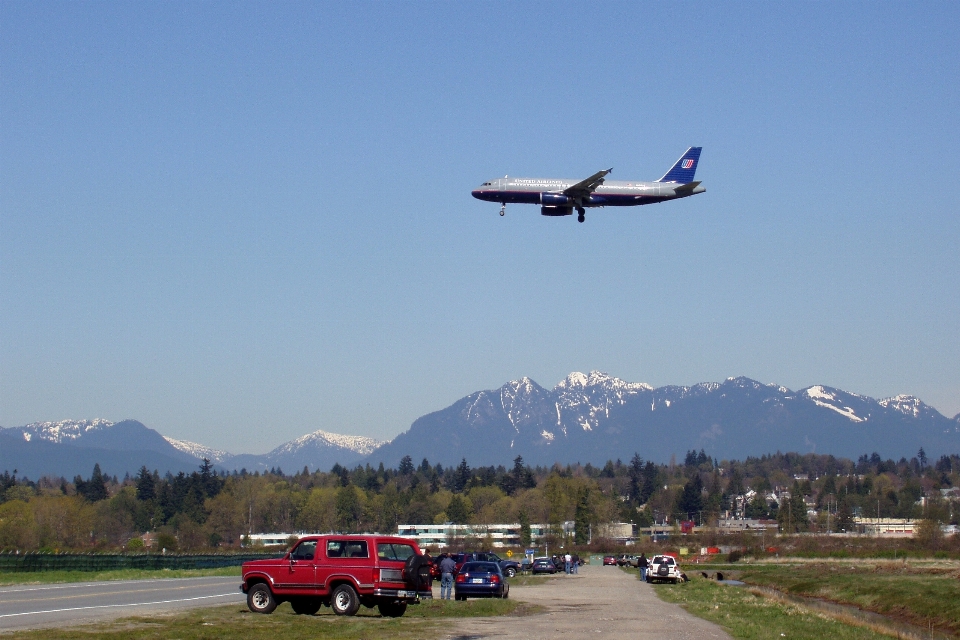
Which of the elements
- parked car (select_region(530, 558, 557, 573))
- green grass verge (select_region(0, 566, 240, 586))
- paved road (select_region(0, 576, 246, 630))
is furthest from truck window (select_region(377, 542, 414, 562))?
parked car (select_region(530, 558, 557, 573))

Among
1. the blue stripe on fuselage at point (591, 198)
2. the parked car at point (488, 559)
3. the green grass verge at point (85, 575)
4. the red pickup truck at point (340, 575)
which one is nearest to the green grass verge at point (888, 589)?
the parked car at point (488, 559)

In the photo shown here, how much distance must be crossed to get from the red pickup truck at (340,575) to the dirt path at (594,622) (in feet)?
6.25

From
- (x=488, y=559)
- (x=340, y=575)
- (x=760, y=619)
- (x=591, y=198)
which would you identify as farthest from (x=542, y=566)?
(x=340, y=575)

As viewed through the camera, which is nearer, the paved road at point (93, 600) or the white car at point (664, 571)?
the paved road at point (93, 600)

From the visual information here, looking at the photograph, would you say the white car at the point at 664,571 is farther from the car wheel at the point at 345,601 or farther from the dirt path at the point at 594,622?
the car wheel at the point at 345,601

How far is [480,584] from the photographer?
4028 centimetres

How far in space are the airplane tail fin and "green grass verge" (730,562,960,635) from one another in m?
28.6

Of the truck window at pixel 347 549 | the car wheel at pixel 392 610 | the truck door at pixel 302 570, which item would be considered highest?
the truck window at pixel 347 549

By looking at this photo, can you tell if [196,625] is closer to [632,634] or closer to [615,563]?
[632,634]

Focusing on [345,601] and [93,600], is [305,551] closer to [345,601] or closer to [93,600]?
[345,601]

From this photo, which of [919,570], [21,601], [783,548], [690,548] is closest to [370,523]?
[690,548]

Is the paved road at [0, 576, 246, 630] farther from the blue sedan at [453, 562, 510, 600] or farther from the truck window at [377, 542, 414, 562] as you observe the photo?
the blue sedan at [453, 562, 510, 600]

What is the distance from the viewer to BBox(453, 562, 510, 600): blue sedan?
40312 mm

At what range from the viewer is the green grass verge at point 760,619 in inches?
1169
